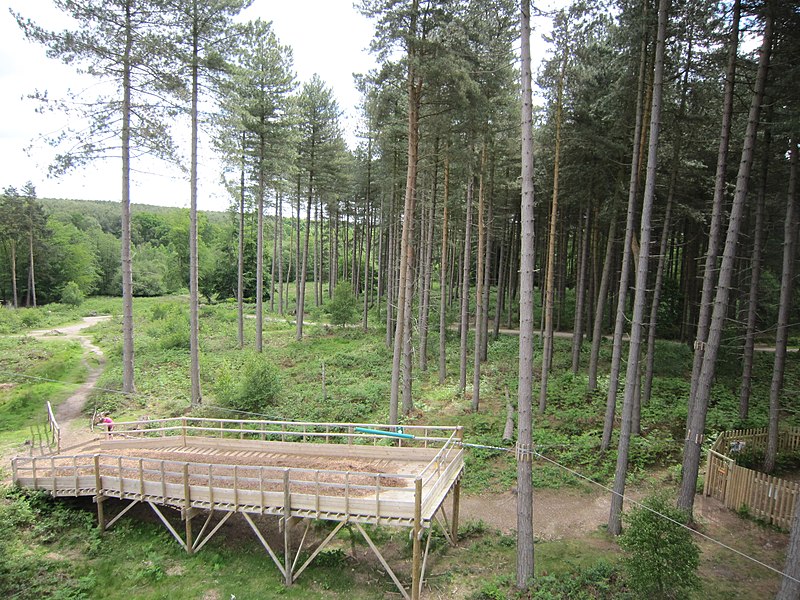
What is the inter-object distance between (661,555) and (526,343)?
3680 millimetres

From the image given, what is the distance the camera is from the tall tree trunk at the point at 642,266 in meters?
8.99

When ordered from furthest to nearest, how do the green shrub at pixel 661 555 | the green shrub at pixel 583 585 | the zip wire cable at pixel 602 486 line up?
the green shrub at pixel 583 585 → the zip wire cable at pixel 602 486 → the green shrub at pixel 661 555

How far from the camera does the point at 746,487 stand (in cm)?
1046

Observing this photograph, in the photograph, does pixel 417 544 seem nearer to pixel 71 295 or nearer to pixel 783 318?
pixel 783 318

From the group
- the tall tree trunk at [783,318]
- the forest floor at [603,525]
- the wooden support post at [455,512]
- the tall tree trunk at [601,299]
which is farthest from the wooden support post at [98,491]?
the tall tree trunk at [783,318]

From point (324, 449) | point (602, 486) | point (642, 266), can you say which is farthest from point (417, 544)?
point (642, 266)

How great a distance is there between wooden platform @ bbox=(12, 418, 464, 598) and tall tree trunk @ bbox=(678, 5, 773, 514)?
4.80 meters

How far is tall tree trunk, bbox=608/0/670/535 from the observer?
8.99 metres

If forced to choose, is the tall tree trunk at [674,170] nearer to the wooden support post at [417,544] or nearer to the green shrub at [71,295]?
the wooden support post at [417,544]

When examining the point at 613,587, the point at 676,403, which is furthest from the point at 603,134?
the point at 613,587

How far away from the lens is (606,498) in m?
11.6

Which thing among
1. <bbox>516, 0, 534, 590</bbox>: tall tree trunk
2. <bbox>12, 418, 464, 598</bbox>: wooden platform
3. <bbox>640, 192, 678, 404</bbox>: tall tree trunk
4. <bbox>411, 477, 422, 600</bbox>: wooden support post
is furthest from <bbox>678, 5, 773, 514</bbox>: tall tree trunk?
<bbox>411, 477, 422, 600</bbox>: wooden support post

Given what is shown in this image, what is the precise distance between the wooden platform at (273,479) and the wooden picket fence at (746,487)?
6.64 metres

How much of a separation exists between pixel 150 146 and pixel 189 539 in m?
12.7
